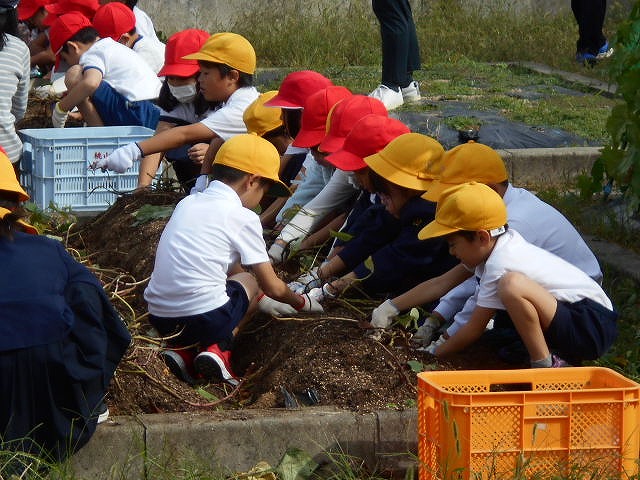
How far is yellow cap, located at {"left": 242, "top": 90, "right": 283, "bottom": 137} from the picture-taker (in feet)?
19.4

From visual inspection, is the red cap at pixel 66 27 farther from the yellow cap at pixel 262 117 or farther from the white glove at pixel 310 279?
the white glove at pixel 310 279

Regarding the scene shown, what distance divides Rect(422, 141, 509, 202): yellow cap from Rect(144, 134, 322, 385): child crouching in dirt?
0.71 metres

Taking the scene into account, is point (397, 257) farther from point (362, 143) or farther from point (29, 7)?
point (29, 7)

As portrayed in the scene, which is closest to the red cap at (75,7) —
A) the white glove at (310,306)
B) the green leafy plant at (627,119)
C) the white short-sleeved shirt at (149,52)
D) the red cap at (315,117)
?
the white short-sleeved shirt at (149,52)

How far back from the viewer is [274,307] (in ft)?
15.9

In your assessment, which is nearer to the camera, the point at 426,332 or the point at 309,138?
the point at 426,332

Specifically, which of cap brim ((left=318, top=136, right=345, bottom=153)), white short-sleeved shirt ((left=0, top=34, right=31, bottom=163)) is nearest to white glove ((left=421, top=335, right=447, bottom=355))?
cap brim ((left=318, top=136, right=345, bottom=153))

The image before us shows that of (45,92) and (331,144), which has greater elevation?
(331,144)

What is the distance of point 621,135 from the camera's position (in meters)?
5.80

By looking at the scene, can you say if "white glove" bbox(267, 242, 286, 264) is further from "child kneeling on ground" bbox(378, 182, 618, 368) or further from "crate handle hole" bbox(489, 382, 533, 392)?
"crate handle hole" bbox(489, 382, 533, 392)

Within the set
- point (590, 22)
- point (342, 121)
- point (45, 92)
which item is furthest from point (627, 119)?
point (590, 22)

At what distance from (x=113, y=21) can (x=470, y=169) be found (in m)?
4.35

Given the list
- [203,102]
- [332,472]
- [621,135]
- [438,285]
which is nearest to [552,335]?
[438,285]

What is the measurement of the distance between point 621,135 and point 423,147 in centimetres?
154
